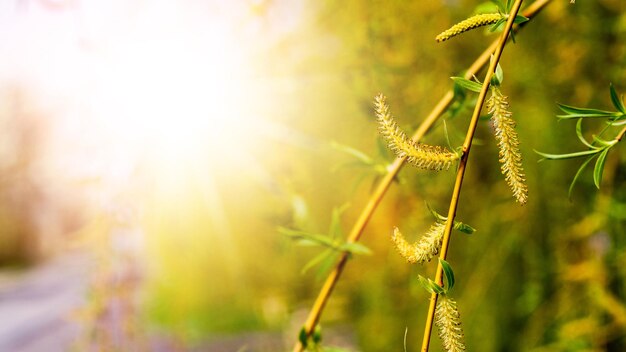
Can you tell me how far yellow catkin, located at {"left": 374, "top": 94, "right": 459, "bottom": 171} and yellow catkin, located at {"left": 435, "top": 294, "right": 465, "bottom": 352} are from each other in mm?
39

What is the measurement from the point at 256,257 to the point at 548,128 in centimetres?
45

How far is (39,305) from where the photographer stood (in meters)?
5.27

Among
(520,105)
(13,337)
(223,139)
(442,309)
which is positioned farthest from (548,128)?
(13,337)

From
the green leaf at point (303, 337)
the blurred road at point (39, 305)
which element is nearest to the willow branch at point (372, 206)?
the green leaf at point (303, 337)

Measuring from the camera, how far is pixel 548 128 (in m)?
0.61

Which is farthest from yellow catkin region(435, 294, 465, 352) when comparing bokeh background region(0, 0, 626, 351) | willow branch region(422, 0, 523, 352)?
bokeh background region(0, 0, 626, 351)

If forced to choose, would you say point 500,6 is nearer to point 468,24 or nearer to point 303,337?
point 468,24

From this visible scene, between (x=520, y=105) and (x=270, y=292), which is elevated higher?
(x=520, y=105)

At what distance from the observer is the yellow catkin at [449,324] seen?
0.15 meters

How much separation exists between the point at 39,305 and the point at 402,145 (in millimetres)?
5842

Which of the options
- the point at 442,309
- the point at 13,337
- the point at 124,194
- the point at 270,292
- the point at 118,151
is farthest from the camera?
the point at 13,337

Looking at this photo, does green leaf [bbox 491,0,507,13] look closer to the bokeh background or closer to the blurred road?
the bokeh background

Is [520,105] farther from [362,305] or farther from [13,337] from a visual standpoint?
[13,337]

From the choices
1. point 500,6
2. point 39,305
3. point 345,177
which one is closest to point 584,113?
point 500,6
